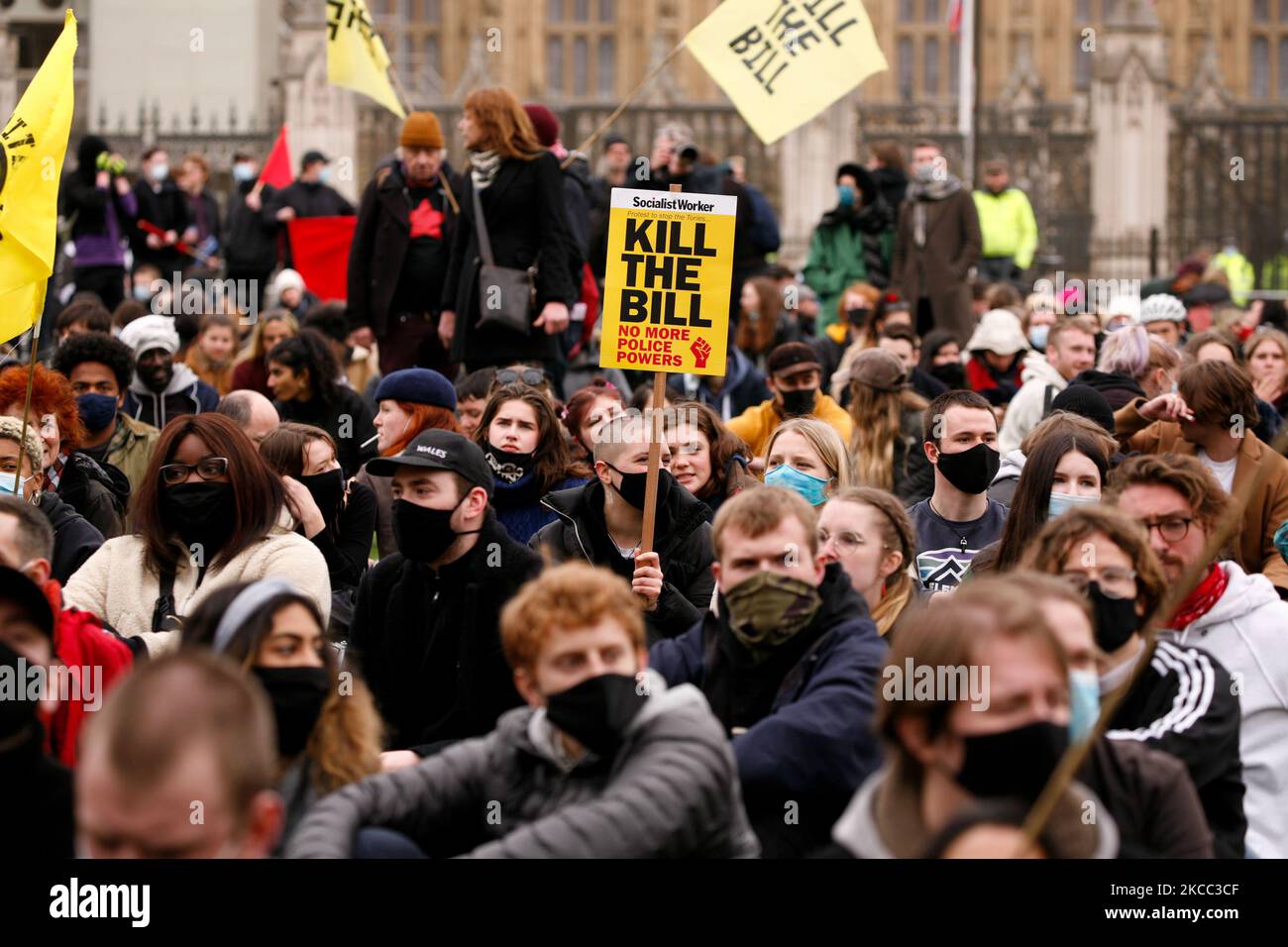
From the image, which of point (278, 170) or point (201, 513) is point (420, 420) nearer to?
point (201, 513)

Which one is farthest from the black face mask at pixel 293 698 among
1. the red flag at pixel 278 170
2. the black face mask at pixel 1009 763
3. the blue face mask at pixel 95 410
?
the red flag at pixel 278 170

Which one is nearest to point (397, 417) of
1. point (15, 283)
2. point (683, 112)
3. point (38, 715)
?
point (15, 283)

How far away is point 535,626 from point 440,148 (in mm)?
7059

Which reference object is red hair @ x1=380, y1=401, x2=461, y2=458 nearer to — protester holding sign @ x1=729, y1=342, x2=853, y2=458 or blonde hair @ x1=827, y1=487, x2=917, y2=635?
protester holding sign @ x1=729, y1=342, x2=853, y2=458

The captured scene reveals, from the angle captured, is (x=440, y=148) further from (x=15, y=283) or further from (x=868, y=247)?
(x=868, y=247)

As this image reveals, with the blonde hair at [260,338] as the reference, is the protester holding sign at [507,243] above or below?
above

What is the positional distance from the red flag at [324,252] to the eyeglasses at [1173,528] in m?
8.77

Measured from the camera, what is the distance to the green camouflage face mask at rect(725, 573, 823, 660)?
17.8ft

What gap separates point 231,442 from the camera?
22.0 feet

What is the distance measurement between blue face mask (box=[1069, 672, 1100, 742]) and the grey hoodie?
0.73 metres

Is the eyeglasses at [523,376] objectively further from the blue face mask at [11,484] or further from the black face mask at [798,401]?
the blue face mask at [11,484]

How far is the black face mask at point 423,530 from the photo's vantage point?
256 inches

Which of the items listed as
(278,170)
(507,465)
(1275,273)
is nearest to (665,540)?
(507,465)

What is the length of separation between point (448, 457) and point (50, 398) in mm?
2609
